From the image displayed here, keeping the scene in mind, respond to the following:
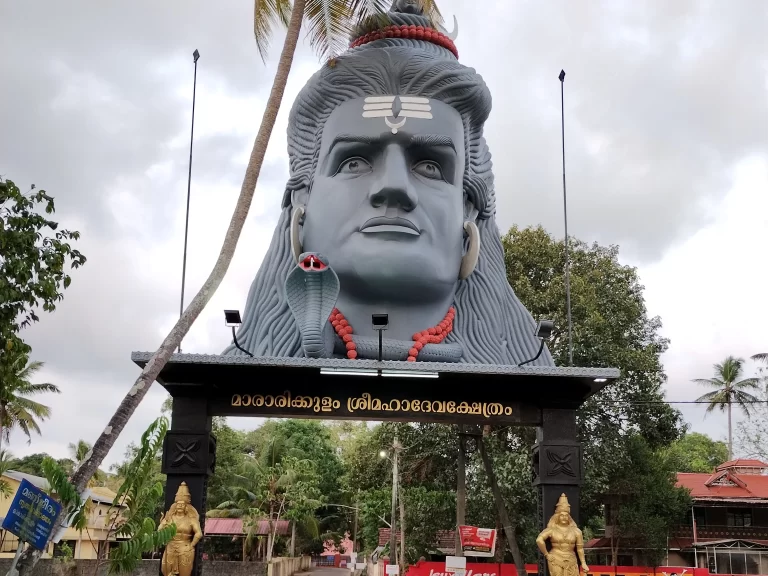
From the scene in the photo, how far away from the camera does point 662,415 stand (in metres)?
22.9

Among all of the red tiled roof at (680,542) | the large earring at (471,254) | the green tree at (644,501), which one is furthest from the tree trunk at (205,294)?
the red tiled roof at (680,542)

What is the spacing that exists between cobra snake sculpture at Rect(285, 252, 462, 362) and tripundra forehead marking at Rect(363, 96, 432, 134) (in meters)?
2.31

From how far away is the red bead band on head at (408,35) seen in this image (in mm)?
12875

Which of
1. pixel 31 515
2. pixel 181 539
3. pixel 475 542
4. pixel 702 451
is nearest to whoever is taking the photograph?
pixel 31 515

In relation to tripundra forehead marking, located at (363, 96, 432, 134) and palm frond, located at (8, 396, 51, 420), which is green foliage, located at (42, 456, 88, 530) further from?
palm frond, located at (8, 396, 51, 420)

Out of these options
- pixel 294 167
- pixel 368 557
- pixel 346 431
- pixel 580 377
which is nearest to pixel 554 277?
pixel 294 167

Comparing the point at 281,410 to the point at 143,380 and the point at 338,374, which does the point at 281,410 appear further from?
the point at 143,380

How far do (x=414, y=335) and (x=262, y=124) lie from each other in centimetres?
359

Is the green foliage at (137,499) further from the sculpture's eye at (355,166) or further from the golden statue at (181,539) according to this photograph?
the sculpture's eye at (355,166)

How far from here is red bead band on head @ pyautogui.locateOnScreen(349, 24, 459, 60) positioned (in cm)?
1288

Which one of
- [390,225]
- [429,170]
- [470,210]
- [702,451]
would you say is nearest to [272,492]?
[470,210]

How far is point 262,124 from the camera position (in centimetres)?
1048

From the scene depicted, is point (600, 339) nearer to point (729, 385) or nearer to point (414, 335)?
point (414, 335)

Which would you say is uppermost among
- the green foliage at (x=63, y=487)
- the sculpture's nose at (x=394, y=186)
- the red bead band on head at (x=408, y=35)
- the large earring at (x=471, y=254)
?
the red bead band on head at (x=408, y=35)
